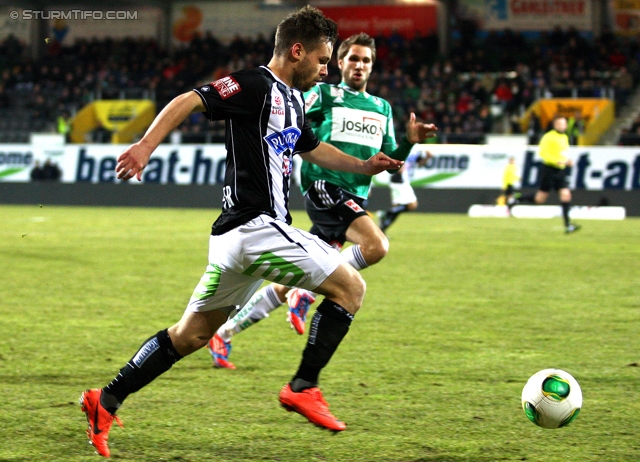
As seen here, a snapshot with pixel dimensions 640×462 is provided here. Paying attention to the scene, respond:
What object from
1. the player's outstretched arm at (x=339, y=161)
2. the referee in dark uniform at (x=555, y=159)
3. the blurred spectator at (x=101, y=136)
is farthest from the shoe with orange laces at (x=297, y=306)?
the blurred spectator at (x=101, y=136)

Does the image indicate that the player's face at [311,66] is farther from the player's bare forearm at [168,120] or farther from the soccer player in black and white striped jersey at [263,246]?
the player's bare forearm at [168,120]

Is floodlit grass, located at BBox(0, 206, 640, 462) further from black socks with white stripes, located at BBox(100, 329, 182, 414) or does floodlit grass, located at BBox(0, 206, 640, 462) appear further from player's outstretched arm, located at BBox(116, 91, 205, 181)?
player's outstretched arm, located at BBox(116, 91, 205, 181)

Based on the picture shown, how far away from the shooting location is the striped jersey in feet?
13.0

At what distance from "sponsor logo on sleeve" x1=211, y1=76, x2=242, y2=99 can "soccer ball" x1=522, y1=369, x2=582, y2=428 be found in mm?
1985

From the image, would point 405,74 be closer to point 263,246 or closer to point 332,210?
point 332,210

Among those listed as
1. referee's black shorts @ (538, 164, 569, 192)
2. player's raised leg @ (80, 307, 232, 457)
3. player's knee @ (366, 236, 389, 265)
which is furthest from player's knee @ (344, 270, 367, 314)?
referee's black shorts @ (538, 164, 569, 192)

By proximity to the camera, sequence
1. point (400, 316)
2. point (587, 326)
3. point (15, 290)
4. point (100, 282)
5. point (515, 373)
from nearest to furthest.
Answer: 1. point (515, 373)
2. point (587, 326)
3. point (400, 316)
4. point (15, 290)
5. point (100, 282)

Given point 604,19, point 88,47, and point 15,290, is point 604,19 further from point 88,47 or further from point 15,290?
point 15,290

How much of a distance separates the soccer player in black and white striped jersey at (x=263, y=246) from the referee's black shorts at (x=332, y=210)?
247 cm

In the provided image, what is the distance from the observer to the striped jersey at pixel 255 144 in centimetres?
395

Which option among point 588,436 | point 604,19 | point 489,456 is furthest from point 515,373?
point 604,19

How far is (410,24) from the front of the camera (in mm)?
35875

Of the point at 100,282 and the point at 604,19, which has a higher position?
the point at 604,19

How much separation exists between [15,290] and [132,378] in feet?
19.9
